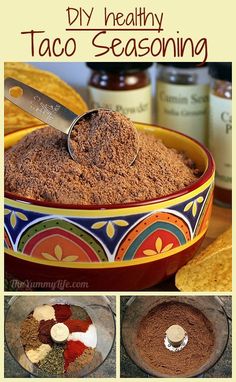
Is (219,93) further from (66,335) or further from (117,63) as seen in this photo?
(66,335)

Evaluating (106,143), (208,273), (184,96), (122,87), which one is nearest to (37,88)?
(122,87)

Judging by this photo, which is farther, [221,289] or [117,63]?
[117,63]

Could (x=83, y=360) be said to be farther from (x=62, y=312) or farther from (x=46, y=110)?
(x=46, y=110)

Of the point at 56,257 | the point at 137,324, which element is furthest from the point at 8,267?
the point at 137,324

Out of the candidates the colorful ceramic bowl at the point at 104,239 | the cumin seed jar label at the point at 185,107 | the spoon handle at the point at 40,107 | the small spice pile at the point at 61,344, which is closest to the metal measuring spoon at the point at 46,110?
the spoon handle at the point at 40,107

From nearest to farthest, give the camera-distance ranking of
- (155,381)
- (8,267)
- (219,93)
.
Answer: (155,381) → (8,267) → (219,93)

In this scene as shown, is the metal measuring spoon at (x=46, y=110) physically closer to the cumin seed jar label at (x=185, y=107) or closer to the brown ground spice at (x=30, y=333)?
the brown ground spice at (x=30, y=333)
